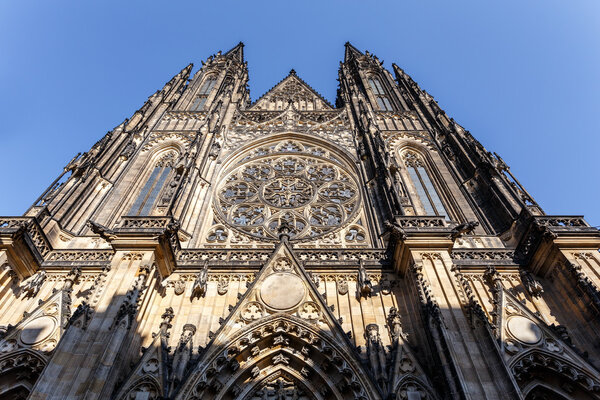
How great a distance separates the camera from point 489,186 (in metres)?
13.1

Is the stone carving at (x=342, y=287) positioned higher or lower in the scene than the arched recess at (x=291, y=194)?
lower

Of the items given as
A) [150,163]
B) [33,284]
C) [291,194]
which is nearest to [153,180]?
[150,163]

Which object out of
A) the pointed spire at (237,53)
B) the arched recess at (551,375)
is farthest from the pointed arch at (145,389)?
the pointed spire at (237,53)

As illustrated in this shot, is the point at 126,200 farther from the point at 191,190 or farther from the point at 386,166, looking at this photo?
the point at 386,166

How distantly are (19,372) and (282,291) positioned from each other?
216 inches

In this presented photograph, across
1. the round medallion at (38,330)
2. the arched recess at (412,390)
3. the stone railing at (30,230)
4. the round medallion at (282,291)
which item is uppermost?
the stone railing at (30,230)

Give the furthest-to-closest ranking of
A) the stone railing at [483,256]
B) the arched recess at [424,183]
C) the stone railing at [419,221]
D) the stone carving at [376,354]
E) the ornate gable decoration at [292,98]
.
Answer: the ornate gable decoration at [292,98], the arched recess at [424,183], the stone railing at [483,256], the stone railing at [419,221], the stone carving at [376,354]

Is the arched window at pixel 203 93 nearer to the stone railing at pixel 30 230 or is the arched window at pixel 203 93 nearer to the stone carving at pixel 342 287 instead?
the stone railing at pixel 30 230

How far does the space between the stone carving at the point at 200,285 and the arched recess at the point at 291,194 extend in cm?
237

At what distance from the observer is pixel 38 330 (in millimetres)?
8625

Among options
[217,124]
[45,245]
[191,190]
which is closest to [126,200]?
[191,190]

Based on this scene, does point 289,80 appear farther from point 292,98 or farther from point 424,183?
point 424,183

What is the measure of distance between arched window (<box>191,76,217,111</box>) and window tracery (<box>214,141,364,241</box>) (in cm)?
580

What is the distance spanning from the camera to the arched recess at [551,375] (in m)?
7.79
